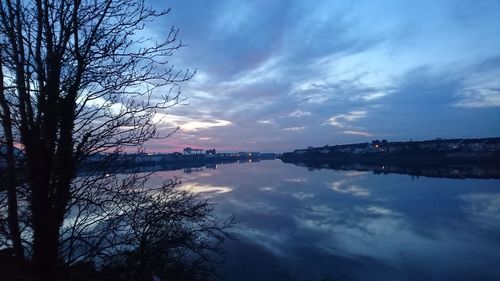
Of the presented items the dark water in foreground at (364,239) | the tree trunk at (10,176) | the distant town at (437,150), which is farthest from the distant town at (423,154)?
the tree trunk at (10,176)

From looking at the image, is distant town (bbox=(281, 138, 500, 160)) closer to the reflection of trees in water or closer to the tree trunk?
the reflection of trees in water

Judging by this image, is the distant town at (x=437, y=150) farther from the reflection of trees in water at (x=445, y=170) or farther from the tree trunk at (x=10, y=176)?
the tree trunk at (x=10, y=176)

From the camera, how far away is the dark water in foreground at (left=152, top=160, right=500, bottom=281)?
620 inches

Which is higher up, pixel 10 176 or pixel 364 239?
pixel 10 176

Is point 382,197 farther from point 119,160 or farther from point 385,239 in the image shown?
point 119,160

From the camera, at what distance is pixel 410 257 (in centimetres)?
1770

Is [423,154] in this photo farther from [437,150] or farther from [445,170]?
[445,170]

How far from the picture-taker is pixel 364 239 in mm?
21375

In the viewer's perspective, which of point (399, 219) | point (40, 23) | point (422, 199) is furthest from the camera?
point (422, 199)

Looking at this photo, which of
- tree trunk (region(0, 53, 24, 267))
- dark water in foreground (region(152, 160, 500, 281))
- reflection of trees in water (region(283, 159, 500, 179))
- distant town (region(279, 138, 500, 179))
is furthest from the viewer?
distant town (region(279, 138, 500, 179))

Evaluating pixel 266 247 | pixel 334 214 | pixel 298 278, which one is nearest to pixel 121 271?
pixel 298 278

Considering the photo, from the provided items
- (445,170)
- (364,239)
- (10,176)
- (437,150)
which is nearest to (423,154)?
(437,150)

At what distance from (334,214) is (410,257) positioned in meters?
11.9

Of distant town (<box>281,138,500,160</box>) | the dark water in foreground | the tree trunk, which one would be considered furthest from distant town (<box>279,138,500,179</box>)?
the tree trunk
